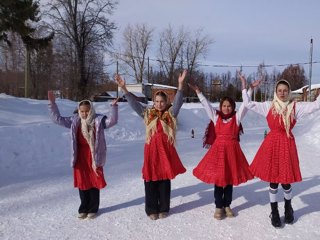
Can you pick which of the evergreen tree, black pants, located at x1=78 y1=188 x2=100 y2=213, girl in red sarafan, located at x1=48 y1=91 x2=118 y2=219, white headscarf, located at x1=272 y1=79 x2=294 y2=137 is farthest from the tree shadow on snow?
the evergreen tree

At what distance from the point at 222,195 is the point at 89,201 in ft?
5.83

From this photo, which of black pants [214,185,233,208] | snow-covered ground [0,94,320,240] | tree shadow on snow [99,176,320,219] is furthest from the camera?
tree shadow on snow [99,176,320,219]

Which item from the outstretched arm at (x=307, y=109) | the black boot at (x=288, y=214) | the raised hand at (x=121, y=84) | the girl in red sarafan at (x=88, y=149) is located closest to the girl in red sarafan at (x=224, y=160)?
the black boot at (x=288, y=214)

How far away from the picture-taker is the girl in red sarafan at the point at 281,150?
15.1 feet

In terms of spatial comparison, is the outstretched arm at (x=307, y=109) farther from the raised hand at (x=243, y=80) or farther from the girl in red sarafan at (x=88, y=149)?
the girl in red sarafan at (x=88, y=149)

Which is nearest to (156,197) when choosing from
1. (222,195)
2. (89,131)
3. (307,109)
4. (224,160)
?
(222,195)

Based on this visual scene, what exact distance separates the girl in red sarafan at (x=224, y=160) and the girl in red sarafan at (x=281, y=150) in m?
0.25

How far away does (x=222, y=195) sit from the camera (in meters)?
4.98

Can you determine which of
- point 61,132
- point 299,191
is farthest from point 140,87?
point 299,191

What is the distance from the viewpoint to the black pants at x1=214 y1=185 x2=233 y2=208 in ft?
16.2

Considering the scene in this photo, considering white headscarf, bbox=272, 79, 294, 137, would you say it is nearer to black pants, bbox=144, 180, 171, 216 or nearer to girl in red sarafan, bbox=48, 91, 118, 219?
black pants, bbox=144, 180, 171, 216

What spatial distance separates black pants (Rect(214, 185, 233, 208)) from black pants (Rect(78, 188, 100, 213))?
1.59m

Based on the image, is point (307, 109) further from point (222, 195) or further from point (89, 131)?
point (89, 131)

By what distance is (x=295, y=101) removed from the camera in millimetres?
4789
